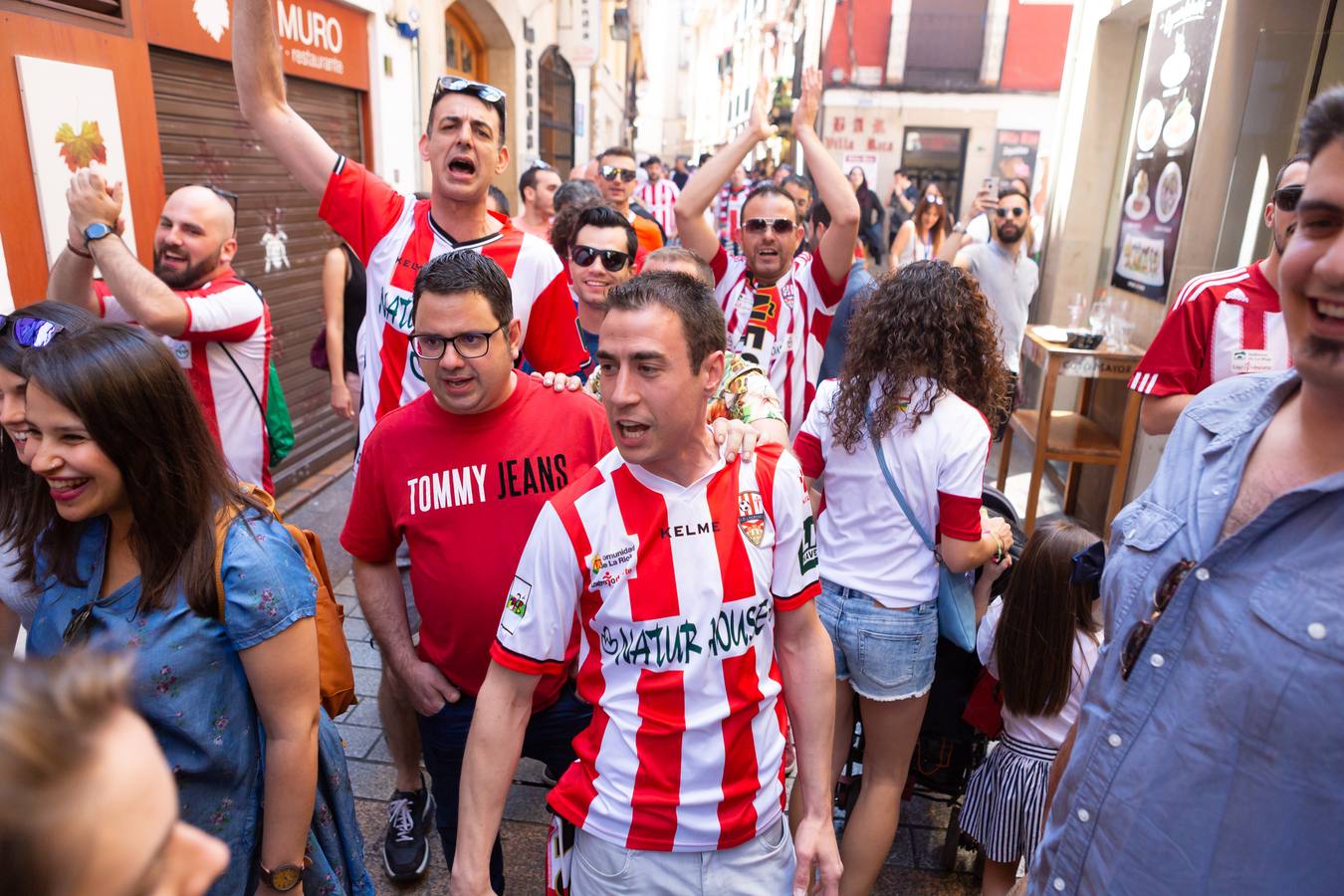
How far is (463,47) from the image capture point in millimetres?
12328

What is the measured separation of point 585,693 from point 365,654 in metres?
2.85

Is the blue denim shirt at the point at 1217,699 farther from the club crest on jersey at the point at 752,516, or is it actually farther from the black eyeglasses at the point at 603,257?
the black eyeglasses at the point at 603,257

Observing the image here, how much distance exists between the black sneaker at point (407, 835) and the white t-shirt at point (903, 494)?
1.74 metres

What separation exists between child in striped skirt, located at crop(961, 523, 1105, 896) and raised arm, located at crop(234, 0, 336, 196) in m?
2.76

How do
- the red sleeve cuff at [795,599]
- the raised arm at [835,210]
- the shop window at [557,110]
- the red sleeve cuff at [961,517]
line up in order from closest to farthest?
the red sleeve cuff at [795,599]
the red sleeve cuff at [961,517]
the raised arm at [835,210]
the shop window at [557,110]

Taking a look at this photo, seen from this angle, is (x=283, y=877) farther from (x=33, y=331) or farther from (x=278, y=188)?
(x=278, y=188)

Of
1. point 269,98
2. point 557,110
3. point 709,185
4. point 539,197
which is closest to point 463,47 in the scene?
point 557,110

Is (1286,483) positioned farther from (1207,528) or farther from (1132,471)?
(1132,471)

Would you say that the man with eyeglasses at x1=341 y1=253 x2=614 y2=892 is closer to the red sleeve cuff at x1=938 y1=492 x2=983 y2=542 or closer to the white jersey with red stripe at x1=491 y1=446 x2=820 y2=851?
the white jersey with red stripe at x1=491 y1=446 x2=820 y2=851

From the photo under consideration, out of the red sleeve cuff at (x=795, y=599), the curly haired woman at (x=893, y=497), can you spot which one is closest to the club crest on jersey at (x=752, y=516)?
the red sleeve cuff at (x=795, y=599)

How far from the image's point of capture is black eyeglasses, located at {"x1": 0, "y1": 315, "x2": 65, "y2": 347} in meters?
1.80

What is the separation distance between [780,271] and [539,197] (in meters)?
3.12

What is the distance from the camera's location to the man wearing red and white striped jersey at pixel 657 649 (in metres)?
1.77

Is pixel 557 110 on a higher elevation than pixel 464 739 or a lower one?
higher
